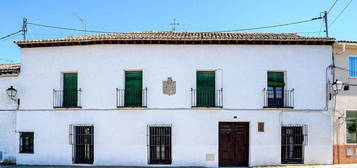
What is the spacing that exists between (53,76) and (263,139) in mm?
9667

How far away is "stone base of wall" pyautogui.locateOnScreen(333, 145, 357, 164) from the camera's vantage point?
12039mm

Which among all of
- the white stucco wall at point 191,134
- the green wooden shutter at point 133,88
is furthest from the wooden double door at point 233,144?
the green wooden shutter at point 133,88

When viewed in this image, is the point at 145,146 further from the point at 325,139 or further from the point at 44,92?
the point at 325,139

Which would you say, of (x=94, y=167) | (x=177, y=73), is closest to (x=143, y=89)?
(x=177, y=73)

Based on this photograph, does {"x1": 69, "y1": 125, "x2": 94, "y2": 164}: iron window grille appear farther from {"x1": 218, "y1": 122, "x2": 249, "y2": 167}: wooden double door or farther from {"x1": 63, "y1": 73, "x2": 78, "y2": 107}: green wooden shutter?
{"x1": 218, "y1": 122, "x2": 249, "y2": 167}: wooden double door

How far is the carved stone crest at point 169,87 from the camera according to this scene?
39.3 feet

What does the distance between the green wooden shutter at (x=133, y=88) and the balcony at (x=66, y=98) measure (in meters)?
2.15

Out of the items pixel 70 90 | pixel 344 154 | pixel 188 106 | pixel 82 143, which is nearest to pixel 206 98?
pixel 188 106

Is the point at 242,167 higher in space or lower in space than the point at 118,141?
lower

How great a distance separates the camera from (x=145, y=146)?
470 inches

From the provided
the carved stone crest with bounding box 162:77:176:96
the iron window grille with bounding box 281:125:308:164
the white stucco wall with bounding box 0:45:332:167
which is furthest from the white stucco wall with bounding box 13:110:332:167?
the carved stone crest with bounding box 162:77:176:96

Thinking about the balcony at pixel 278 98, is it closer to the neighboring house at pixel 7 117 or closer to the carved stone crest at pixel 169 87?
the carved stone crest at pixel 169 87

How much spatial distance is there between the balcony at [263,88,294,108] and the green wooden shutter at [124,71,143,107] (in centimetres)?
542

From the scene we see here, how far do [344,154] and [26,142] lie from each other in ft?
46.1
